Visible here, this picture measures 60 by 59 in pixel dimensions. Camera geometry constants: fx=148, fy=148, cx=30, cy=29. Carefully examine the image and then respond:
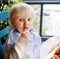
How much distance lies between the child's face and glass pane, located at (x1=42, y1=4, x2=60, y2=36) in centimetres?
181

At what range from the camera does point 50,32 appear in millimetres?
2857

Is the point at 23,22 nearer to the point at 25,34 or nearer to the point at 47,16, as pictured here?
the point at 25,34

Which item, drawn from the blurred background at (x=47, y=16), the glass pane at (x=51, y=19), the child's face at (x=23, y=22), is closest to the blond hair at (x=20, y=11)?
the child's face at (x=23, y=22)

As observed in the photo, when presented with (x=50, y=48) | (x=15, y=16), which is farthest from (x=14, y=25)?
(x=50, y=48)

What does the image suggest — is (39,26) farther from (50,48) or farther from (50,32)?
(50,48)

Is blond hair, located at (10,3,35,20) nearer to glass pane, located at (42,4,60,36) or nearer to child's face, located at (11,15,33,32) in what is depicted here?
child's face, located at (11,15,33,32)

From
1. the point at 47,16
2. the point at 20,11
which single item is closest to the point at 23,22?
the point at 20,11

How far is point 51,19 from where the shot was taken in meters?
2.79

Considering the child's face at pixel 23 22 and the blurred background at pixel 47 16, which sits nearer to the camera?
the child's face at pixel 23 22

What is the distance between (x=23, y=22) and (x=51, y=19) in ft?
6.42

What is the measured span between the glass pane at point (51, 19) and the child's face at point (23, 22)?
181 centimetres

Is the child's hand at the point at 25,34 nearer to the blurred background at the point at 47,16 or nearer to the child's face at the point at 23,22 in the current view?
the child's face at the point at 23,22

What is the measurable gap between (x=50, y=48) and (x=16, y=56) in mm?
267

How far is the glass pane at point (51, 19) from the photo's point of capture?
2.69 m
